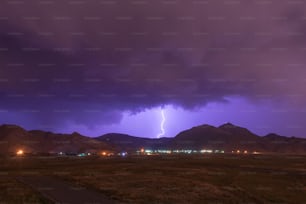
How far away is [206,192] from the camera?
95.1 feet

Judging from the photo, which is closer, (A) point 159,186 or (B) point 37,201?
(B) point 37,201

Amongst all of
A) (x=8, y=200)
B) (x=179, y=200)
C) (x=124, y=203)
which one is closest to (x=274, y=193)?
(x=179, y=200)

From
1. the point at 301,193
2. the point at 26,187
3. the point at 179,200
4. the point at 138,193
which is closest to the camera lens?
the point at 179,200

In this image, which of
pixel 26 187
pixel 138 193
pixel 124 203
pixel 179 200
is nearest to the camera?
pixel 124 203

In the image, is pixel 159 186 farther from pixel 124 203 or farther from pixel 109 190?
pixel 124 203

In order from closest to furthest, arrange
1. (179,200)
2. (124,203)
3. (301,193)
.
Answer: (124,203) < (179,200) < (301,193)

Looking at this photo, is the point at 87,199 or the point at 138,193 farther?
the point at 138,193

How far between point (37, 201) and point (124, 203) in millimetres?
4703

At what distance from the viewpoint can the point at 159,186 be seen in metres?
31.7

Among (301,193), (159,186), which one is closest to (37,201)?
(159,186)

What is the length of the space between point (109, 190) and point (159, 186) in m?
4.54

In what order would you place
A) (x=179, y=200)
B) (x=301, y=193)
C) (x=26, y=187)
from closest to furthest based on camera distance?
(x=179, y=200) → (x=26, y=187) → (x=301, y=193)

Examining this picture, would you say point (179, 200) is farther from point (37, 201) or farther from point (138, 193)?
point (37, 201)

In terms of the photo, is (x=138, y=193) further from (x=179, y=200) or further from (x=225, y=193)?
(x=225, y=193)
